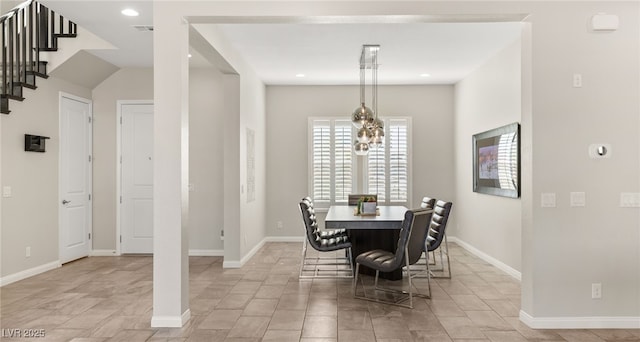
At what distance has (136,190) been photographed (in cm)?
709

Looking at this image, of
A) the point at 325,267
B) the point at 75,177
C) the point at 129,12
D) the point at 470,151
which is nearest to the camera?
the point at 129,12

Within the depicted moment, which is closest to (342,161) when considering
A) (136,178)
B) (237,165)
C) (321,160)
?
(321,160)

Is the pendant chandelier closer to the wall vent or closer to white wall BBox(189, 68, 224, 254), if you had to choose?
white wall BBox(189, 68, 224, 254)

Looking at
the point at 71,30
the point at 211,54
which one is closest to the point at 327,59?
the point at 211,54

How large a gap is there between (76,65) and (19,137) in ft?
4.05

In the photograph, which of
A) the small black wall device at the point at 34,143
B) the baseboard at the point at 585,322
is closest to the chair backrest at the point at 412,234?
the baseboard at the point at 585,322

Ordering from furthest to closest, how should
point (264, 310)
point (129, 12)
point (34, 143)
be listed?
point (34, 143) → point (129, 12) → point (264, 310)

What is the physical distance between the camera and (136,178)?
23.3 ft

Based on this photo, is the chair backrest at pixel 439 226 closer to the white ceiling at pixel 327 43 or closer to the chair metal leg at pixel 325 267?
the chair metal leg at pixel 325 267

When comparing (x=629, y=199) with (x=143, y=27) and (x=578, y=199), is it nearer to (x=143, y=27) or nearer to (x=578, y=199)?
(x=578, y=199)

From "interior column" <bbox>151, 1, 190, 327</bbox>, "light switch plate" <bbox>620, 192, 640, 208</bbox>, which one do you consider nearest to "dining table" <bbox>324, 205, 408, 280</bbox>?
"interior column" <bbox>151, 1, 190, 327</bbox>

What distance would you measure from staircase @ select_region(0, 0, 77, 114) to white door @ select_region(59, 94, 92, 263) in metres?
0.84

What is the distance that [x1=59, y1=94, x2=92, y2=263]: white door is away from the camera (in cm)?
638

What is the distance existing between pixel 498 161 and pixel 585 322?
2.61m
